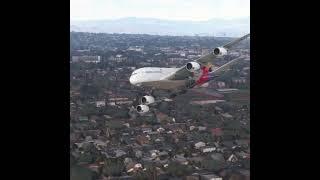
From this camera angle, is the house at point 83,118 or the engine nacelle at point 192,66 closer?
the house at point 83,118

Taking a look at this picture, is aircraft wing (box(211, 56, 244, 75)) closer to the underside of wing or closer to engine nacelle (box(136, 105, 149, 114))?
the underside of wing

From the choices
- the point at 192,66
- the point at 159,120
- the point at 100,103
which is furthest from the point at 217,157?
the point at 100,103

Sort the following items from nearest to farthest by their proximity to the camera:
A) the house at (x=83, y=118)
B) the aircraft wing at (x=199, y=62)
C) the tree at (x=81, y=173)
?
the tree at (x=81, y=173) < the house at (x=83, y=118) < the aircraft wing at (x=199, y=62)

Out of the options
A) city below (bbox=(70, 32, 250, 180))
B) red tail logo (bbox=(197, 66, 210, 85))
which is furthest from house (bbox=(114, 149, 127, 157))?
red tail logo (bbox=(197, 66, 210, 85))

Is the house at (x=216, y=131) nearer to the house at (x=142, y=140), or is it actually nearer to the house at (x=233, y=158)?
the house at (x=233, y=158)

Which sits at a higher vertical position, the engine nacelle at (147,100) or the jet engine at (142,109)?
the engine nacelle at (147,100)

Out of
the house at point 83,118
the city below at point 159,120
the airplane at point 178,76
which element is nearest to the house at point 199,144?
the city below at point 159,120

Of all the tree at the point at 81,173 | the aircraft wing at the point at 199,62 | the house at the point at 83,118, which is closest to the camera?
the tree at the point at 81,173
